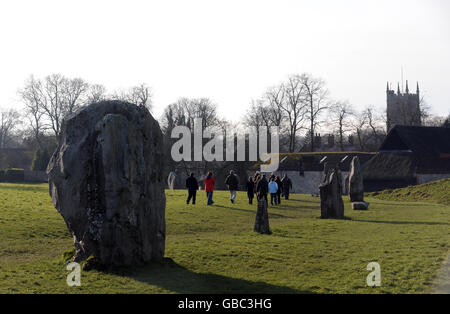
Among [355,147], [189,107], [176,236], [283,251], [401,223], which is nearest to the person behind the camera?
[283,251]

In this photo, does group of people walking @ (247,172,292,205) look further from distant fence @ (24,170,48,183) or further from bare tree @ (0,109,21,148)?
bare tree @ (0,109,21,148)

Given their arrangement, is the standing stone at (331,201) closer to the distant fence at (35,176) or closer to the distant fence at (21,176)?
the distant fence at (21,176)

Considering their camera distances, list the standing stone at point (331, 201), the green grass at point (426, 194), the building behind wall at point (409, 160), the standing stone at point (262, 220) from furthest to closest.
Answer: the building behind wall at point (409, 160) < the green grass at point (426, 194) < the standing stone at point (331, 201) < the standing stone at point (262, 220)

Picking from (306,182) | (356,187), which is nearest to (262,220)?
(356,187)

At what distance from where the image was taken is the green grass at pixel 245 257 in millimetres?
8031

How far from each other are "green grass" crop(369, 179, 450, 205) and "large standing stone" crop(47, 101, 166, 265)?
2436cm

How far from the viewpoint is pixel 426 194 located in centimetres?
3186

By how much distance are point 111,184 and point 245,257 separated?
11.3 feet

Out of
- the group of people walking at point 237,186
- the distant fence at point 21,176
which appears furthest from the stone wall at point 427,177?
the distant fence at point 21,176

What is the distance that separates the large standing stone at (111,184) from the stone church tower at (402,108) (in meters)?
66.6

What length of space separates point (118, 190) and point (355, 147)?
82561mm
